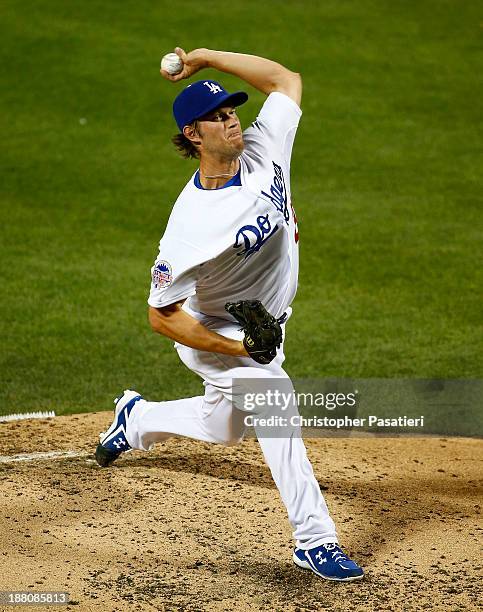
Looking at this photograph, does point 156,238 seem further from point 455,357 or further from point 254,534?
point 254,534

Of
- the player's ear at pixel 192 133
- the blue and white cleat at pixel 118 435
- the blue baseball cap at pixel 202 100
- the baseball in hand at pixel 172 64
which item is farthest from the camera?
the blue and white cleat at pixel 118 435

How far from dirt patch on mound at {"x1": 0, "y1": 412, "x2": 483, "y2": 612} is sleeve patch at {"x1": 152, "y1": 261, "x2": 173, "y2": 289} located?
1188 mm

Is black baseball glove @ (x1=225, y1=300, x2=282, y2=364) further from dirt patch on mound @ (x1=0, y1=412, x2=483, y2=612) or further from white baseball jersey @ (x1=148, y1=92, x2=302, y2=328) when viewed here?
dirt patch on mound @ (x1=0, y1=412, x2=483, y2=612)

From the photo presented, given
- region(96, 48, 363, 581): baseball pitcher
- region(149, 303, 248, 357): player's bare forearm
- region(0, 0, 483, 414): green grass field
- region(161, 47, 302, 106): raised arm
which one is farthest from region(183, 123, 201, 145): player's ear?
region(0, 0, 483, 414): green grass field

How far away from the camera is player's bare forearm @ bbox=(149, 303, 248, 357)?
4.59 m

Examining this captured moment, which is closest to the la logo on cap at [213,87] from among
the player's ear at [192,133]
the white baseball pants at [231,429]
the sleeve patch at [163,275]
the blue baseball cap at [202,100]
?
the blue baseball cap at [202,100]

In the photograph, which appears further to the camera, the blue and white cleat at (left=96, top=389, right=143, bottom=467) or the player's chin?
the blue and white cleat at (left=96, top=389, right=143, bottom=467)

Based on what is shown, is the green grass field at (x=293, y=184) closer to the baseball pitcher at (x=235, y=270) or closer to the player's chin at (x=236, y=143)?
the baseball pitcher at (x=235, y=270)

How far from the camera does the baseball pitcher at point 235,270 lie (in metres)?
4.54

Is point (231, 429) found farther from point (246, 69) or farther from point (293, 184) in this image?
point (293, 184)

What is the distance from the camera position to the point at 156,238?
10445 millimetres

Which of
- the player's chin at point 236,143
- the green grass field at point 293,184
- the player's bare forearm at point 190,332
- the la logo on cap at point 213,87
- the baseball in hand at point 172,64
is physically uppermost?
the baseball in hand at point 172,64

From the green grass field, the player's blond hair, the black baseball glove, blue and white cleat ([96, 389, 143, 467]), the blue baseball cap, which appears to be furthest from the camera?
the green grass field

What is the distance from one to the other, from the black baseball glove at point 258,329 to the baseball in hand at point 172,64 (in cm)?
124
